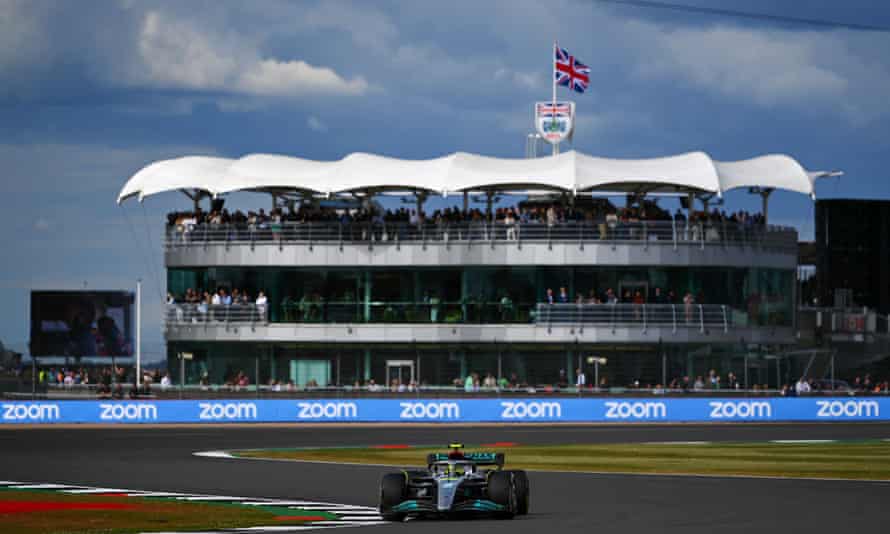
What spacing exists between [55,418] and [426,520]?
128 feet

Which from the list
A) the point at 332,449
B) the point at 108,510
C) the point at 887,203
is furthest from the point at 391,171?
the point at 108,510

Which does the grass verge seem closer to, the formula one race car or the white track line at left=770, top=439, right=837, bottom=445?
the formula one race car

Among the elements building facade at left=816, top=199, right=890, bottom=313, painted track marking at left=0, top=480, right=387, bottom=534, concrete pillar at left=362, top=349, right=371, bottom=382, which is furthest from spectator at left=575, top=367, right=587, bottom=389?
painted track marking at left=0, top=480, right=387, bottom=534

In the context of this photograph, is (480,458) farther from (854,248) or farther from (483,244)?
(854,248)

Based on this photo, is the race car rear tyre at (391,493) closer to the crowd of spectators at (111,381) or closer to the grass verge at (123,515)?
the grass verge at (123,515)

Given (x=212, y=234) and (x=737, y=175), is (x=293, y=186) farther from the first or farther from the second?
(x=737, y=175)

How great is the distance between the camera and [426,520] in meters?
21.9

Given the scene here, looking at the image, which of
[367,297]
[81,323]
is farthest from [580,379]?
[81,323]

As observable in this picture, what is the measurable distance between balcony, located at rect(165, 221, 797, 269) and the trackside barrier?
1143cm

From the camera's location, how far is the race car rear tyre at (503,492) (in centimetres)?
2127

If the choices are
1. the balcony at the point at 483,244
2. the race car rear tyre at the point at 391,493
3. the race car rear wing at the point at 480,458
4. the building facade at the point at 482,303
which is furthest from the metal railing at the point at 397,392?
the race car rear tyre at the point at 391,493

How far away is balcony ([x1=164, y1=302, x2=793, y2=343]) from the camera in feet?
225

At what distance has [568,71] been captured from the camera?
250 ft

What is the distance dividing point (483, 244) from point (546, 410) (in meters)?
13.5
